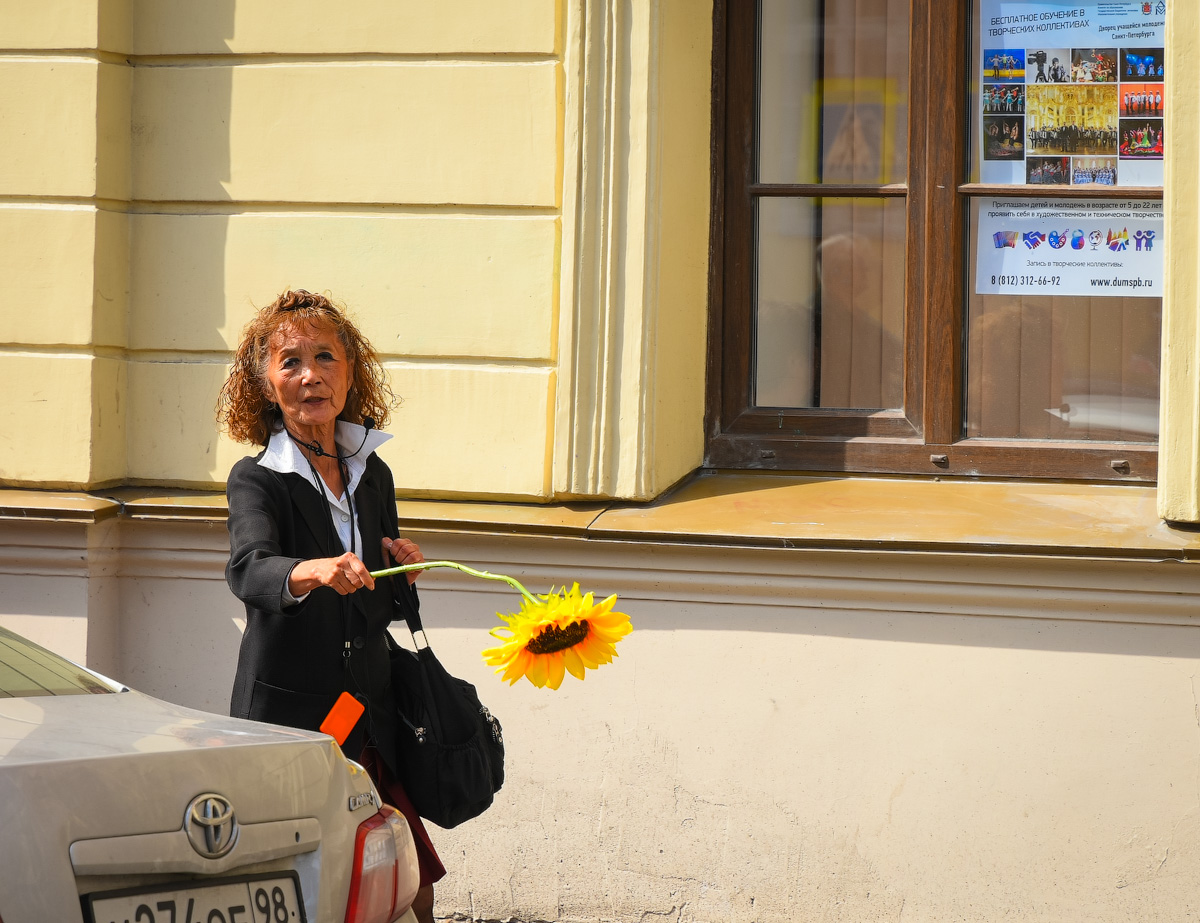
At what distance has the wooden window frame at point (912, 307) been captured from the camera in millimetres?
4211

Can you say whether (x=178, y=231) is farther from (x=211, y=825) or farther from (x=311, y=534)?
(x=211, y=825)

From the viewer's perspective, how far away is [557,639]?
2283 millimetres

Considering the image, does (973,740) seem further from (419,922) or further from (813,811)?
(419,922)

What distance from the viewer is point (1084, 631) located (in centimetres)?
361

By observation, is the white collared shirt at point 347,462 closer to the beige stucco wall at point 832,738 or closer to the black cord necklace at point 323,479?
the black cord necklace at point 323,479

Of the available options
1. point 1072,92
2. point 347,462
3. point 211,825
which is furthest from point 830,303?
point 211,825

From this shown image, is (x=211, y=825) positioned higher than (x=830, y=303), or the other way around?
(x=830, y=303)

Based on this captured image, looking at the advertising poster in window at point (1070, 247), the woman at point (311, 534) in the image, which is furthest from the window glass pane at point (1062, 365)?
the woman at point (311, 534)

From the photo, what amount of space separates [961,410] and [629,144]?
146cm

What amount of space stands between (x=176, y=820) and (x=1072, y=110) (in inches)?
145

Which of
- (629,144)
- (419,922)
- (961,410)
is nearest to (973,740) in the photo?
(961,410)

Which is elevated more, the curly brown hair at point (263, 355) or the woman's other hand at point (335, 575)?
the curly brown hair at point (263, 355)

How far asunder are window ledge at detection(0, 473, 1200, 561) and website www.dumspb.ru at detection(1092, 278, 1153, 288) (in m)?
0.67

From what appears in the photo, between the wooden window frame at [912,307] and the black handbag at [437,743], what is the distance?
1.93 meters
